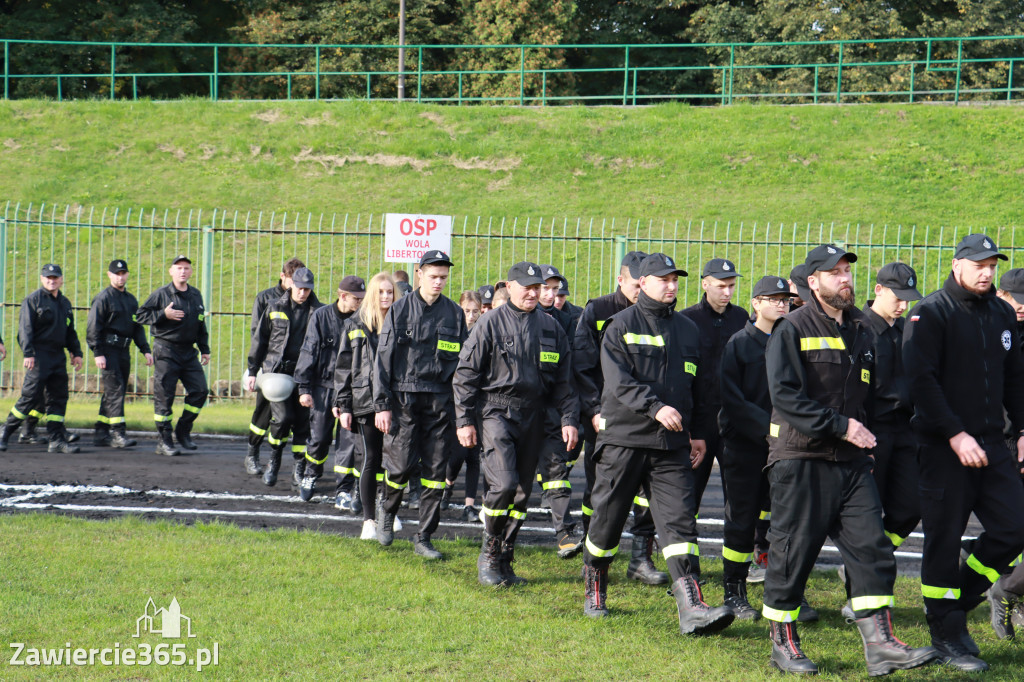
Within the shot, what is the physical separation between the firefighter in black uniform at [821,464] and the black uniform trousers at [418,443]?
117 inches

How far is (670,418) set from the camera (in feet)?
18.0

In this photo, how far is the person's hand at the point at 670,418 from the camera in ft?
18.0

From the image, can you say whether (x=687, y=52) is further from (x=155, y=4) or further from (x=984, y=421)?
(x=984, y=421)

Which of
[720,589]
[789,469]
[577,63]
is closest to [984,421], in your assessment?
[789,469]

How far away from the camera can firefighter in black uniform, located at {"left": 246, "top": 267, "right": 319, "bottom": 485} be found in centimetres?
989

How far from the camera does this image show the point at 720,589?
6582 mm

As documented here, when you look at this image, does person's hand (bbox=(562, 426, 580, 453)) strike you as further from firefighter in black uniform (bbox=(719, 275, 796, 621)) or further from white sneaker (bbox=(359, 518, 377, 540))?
white sneaker (bbox=(359, 518, 377, 540))

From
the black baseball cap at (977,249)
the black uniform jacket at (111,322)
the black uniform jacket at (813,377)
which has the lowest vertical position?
the black uniform jacket at (111,322)

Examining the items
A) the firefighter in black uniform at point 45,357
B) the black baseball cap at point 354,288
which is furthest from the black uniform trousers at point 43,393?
the black baseball cap at point 354,288

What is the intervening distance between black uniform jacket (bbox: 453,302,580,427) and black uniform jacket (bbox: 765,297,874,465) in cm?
213

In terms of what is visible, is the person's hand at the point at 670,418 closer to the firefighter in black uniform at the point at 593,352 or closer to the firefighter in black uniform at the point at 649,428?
the firefighter in black uniform at the point at 649,428

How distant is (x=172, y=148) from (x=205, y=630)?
21381 mm

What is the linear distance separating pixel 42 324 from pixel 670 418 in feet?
30.6

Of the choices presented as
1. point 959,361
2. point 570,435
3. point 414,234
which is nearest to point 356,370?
point 570,435
